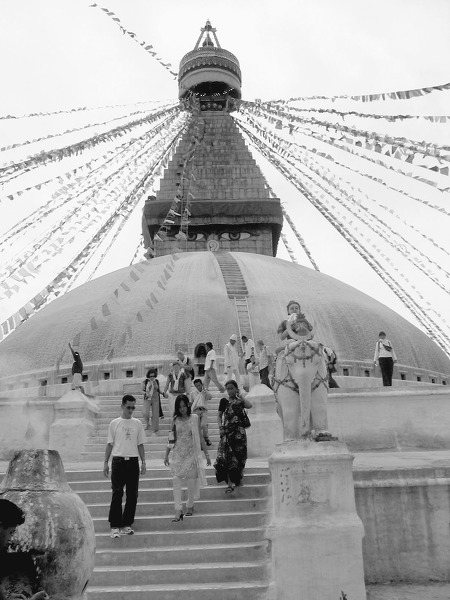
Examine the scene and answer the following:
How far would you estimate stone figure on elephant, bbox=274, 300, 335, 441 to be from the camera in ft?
20.2

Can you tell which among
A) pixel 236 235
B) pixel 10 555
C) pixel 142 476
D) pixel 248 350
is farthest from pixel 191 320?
pixel 10 555

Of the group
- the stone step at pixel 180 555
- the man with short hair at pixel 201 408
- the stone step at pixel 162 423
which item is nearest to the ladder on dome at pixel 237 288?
the stone step at pixel 162 423

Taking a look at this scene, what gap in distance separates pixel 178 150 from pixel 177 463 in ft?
82.1

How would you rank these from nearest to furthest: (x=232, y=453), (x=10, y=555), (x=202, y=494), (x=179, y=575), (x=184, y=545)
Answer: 1. (x=10, y=555)
2. (x=179, y=575)
3. (x=184, y=545)
4. (x=232, y=453)
5. (x=202, y=494)

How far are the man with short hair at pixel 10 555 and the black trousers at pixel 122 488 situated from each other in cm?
386

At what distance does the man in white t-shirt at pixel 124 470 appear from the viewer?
21.5ft

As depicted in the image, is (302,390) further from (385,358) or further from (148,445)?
(385,358)

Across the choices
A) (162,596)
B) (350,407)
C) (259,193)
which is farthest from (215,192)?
(162,596)

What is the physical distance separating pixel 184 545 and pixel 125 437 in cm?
122

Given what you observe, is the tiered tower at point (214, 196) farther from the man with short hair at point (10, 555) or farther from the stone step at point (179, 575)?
the man with short hair at point (10, 555)

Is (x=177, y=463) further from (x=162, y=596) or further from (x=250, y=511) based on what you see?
(x=162, y=596)

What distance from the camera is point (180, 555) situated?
6227mm

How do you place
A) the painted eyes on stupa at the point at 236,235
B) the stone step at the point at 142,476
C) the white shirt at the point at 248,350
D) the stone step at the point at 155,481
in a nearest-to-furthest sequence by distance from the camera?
the stone step at the point at 155,481 < the stone step at the point at 142,476 < the white shirt at the point at 248,350 < the painted eyes on stupa at the point at 236,235

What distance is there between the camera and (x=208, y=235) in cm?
2928
